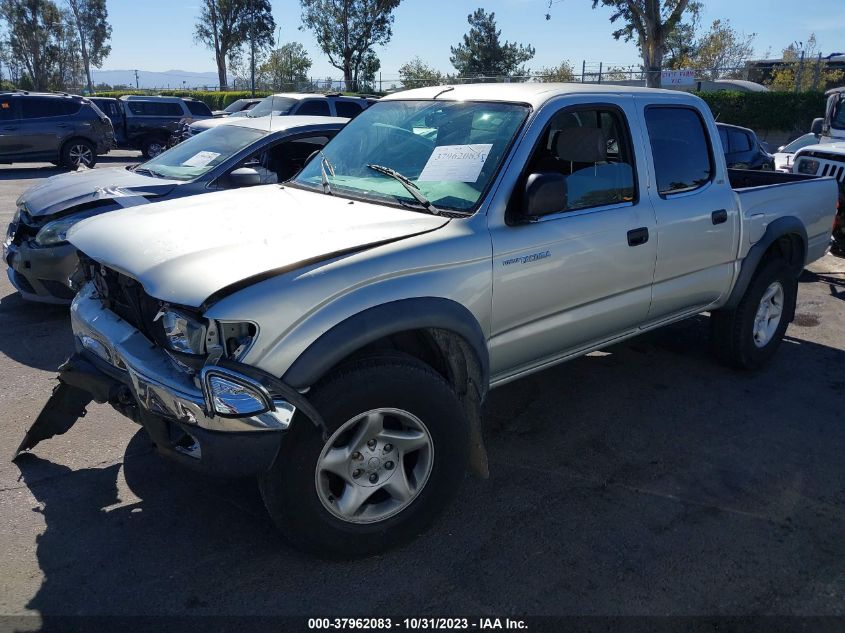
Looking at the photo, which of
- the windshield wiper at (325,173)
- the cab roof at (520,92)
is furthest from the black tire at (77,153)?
the cab roof at (520,92)

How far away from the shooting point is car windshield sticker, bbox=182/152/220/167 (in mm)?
6750

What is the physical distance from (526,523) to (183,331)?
1787 mm

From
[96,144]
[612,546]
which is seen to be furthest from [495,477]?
[96,144]

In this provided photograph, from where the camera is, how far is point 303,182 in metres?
4.35

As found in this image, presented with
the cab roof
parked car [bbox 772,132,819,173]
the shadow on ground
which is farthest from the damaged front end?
parked car [bbox 772,132,819,173]

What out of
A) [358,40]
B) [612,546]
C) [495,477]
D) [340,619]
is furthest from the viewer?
[358,40]

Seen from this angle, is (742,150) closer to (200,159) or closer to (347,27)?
(200,159)

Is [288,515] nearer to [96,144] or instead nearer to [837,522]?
[837,522]

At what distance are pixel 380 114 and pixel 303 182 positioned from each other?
64cm

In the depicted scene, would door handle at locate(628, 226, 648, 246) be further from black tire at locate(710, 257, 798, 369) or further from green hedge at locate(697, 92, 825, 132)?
green hedge at locate(697, 92, 825, 132)

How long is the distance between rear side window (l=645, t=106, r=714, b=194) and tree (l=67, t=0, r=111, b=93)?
218 ft

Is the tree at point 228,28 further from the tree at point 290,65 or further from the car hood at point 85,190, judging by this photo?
the car hood at point 85,190

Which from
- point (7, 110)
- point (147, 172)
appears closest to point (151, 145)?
point (7, 110)

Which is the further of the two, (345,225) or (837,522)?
(837,522)
